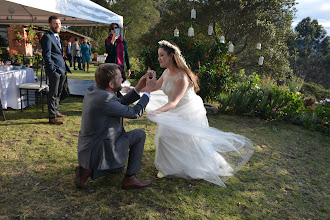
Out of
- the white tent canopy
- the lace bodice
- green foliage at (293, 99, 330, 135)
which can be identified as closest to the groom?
A: the lace bodice

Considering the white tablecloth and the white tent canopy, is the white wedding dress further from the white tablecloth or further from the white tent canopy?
the white tablecloth

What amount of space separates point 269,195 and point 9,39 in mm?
17712

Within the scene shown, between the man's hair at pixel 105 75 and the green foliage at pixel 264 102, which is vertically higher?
the man's hair at pixel 105 75

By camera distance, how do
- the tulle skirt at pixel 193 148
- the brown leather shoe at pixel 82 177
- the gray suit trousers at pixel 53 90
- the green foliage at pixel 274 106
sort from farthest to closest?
the green foliage at pixel 274 106 → the gray suit trousers at pixel 53 90 → the tulle skirt at pixel 193 148 → the brown leather shoe at pixel 82 177

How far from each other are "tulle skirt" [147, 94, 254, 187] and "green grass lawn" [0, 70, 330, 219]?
0.20 m

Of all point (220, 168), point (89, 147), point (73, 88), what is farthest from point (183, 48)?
point (89, 147)

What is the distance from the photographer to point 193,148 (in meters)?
2.80

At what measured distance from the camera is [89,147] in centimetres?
225

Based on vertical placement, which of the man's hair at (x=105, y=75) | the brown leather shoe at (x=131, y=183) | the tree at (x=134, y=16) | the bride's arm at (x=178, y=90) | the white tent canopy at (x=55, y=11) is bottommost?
the brown leather shoe at (x=131, y=183)

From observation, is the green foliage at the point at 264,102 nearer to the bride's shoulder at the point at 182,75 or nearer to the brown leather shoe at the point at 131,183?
the bride's shoulder at the point at 182,75

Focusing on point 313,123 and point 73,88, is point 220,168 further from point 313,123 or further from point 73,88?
point 73,88

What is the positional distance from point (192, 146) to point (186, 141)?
10 centimetres

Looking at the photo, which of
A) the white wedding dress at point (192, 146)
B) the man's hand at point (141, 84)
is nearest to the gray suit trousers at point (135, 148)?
the white wedding dress at point (192, 146)

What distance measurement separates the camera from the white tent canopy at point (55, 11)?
14.0ft
